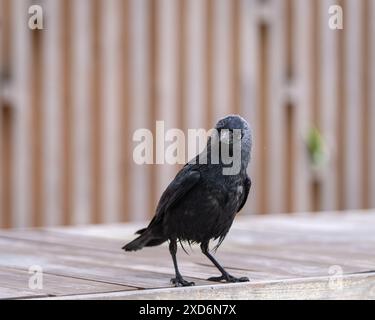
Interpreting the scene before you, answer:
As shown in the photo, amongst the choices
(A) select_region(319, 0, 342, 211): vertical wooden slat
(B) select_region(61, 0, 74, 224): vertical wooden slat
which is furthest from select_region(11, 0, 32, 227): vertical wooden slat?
(A) select_region(319, 0, 342, 211): vertical wooden slat

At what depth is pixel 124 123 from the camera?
230 inches

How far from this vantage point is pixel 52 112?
554cm

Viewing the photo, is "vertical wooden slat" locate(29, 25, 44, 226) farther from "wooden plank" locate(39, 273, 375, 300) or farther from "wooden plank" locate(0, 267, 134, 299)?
"wooden plank" locate(39, 273, 375, 300)

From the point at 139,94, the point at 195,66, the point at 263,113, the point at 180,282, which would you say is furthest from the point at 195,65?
the point at 180,282

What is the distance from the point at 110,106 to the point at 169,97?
1.30 ft

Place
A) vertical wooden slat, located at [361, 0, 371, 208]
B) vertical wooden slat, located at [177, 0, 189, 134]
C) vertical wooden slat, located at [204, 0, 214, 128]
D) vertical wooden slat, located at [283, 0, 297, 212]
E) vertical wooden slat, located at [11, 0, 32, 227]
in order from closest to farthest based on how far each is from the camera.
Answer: vertical wooden slat, located at [11, 0, 32, 227] < vertical wooden slat, located at [177, 0, 189, 134] < vertical wooden slat, located at [204, 0, 214, 128] < vertical wooden slat, located at [283, 0, 297, 212] < vertical wooden slat, located at [361, 0, 371, 208]

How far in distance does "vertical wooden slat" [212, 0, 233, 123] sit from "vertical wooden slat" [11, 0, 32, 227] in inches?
48.9

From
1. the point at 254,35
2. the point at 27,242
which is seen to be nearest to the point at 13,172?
the point at 27,242

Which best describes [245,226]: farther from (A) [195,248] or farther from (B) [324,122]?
(B) [324,122]

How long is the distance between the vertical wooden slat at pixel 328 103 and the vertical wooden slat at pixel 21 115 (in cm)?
214

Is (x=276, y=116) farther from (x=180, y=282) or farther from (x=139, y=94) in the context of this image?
(x=180, y=282)

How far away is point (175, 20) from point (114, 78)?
21.6 inches

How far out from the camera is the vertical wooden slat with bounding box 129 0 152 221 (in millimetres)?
5852

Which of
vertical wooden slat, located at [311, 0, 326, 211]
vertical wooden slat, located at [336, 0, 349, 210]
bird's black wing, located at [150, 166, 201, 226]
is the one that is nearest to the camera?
bird's black wing, located at [150, 166, 201, 226]
